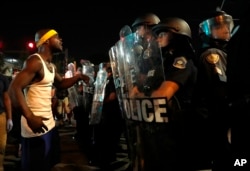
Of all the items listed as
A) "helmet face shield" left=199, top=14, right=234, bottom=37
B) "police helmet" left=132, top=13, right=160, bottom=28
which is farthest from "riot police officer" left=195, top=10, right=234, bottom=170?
"police helmet" left=132, top=13, right=160, bottom=28

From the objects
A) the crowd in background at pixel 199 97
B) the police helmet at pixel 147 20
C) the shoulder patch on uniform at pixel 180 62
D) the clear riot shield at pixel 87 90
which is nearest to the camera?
the crowd in background at pixel 199 97

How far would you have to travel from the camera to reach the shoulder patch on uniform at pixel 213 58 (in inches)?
116

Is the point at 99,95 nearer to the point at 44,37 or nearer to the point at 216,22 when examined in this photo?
the point at 44,37

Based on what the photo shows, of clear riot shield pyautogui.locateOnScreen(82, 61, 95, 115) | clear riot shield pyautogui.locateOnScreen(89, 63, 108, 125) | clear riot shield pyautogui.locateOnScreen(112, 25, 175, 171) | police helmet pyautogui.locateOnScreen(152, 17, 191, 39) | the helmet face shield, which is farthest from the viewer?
clear riot shield pyautogui.locateOnScreen(82, 61, 95, 115)

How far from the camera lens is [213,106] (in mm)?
2770

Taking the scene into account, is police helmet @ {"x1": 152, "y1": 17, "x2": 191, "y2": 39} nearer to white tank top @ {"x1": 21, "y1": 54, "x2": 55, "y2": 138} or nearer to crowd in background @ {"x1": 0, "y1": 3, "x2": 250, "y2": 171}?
crowd in background @ {"x1": 0, "y1": 3, "x2": 250, "y2": 171}

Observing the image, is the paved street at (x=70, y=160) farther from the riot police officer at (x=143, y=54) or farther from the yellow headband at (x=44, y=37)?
the riot police officer at (x=143, y=54)

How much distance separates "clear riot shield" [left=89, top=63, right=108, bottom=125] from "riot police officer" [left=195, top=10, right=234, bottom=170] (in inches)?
150

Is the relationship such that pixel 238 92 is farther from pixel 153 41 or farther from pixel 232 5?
pixel 232 5

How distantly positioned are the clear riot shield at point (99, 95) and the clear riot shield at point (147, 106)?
423 centimetres

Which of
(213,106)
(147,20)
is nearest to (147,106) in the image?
(213,106)

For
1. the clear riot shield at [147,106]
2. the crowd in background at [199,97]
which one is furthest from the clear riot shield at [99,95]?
the clear riot shield at [147,106]

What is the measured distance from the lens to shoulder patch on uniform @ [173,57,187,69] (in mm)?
2912

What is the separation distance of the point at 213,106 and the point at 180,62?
477 millimetres
